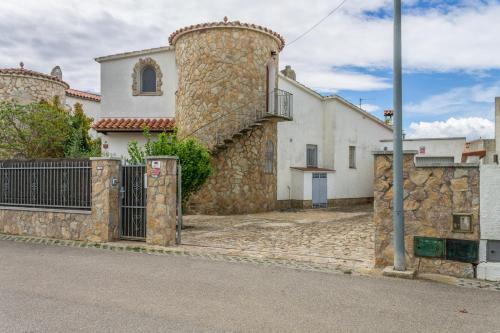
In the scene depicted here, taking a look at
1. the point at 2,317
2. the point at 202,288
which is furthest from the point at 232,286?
the point at 2,317

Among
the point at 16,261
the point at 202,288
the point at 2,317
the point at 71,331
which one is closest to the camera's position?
the point at 71,331

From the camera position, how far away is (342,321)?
5.51 m

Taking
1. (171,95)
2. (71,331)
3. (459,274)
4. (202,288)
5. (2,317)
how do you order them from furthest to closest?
(171,95)
(459,274)
(202,288)
(2,317)
(71,331)

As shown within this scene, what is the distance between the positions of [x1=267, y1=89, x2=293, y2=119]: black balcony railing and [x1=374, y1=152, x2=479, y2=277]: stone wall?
1259cm

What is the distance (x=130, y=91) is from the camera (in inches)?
880

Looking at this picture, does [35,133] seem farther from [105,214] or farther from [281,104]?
[281,104]

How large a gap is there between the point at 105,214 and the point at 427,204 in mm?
7457

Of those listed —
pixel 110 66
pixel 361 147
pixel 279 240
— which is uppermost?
pixel 110 66

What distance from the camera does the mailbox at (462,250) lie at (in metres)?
7.66

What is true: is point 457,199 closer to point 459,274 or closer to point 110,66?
point 459,274

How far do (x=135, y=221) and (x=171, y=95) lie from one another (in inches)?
455

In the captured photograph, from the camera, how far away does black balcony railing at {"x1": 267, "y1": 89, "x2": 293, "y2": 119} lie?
21291 millimetres

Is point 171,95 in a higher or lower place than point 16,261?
higher

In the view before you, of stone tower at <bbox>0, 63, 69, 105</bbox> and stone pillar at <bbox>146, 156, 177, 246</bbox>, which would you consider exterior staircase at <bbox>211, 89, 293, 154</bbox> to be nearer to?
stone pillar at <bbox>146, 156, 177, 246</bbox>
